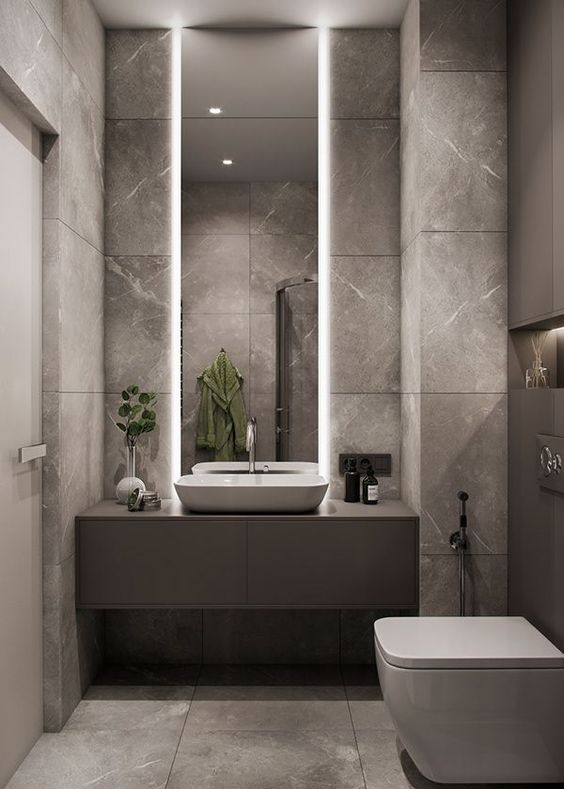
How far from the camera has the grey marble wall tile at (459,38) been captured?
8.59ft

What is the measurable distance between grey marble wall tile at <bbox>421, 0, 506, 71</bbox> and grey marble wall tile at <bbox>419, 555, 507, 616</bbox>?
1.89 meters

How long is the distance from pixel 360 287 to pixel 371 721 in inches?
68.7

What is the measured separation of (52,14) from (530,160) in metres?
1.71

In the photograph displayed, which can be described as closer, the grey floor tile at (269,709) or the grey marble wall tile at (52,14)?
the grey marble wall tile at (52,14)

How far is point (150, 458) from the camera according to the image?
9.92 ft

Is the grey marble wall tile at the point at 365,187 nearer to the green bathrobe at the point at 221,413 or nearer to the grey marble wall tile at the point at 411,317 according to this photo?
the grey marble wall tile at the point at 411,317

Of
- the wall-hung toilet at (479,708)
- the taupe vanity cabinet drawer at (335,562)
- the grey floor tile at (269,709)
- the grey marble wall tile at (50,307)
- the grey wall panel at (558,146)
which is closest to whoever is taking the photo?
the wall-hung toilet at (479,708)

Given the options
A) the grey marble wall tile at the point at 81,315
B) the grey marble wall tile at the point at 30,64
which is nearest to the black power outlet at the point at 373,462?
the grey marble wall tile at the point at 81,315

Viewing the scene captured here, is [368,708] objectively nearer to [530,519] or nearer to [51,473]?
[530,519]

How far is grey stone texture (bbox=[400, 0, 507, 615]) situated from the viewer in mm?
2617

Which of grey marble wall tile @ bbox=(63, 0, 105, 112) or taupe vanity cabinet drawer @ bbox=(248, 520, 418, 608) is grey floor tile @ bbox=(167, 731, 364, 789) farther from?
grey marble wall tile @ bbox=(63, 0, 105, 112)

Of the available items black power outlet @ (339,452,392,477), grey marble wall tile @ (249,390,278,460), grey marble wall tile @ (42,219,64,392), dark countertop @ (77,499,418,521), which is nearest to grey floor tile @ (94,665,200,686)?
dark countertop @ (77,499,418,521)

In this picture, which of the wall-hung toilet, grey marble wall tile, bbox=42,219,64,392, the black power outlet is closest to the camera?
the wall-hung toilet

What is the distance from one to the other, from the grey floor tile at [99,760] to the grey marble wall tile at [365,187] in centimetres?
206
